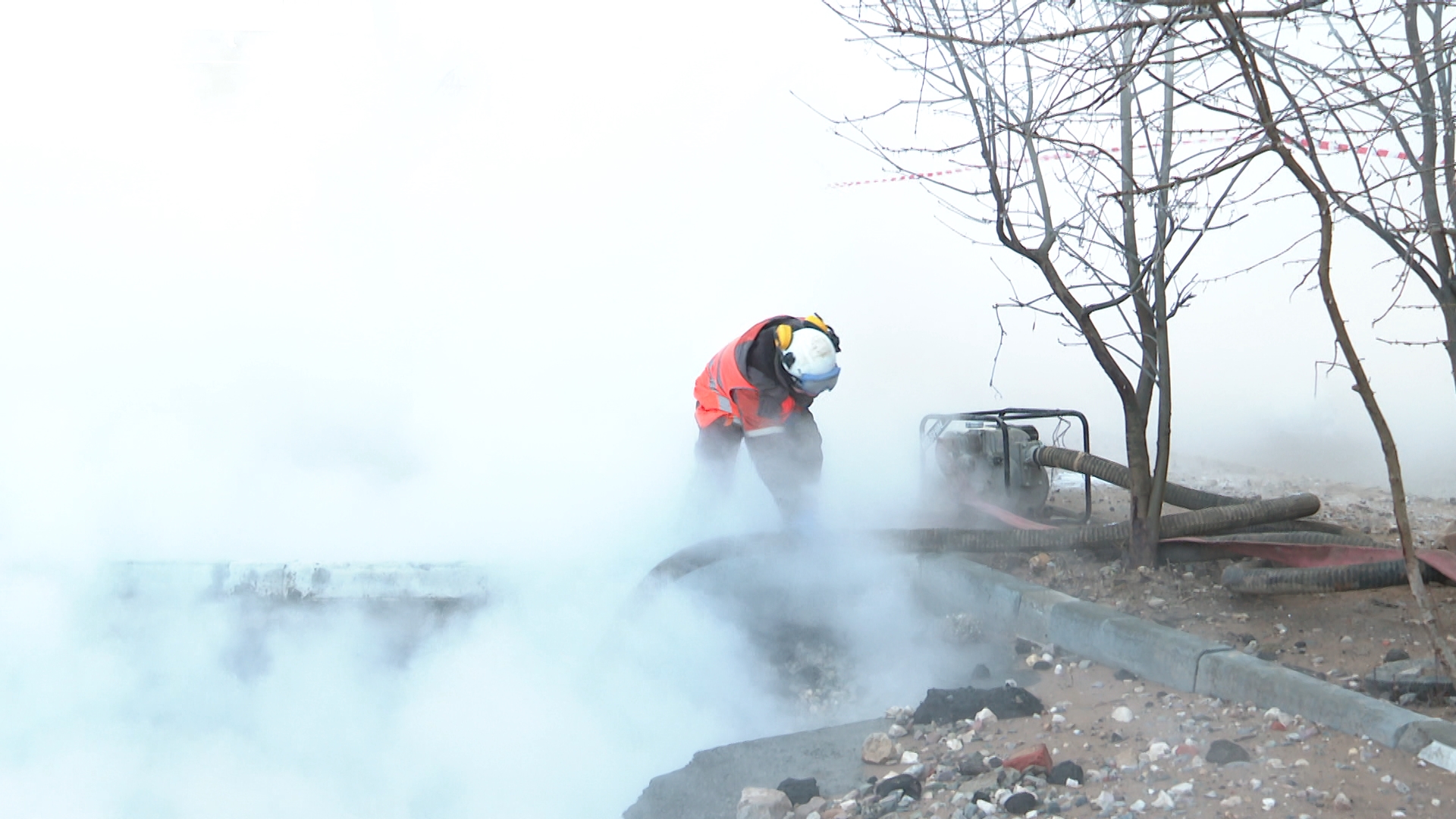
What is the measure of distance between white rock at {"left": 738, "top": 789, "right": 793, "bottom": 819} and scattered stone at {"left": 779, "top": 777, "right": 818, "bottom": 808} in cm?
2

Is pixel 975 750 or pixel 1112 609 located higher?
pixel 1112 609

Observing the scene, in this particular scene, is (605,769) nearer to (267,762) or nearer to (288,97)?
(267,762)

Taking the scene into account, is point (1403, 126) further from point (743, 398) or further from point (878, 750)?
point (743, 398)

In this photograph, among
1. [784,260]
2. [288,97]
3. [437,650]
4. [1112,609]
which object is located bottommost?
[437,650]

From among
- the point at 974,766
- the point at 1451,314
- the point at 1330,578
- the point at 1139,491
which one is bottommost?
the point at 974,766

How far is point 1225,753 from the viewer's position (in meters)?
2.95

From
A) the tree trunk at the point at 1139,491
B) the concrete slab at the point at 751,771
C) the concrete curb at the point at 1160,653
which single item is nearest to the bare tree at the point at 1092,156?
the tree trunk at the point at 1139,491

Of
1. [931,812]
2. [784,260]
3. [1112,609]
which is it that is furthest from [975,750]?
[784,260]

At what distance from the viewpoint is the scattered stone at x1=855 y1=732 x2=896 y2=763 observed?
3528 mm

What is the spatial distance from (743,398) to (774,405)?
0.15 m

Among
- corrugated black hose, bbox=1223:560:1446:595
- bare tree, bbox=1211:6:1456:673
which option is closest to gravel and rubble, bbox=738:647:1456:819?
bare tree, bbox=1211:6:1456:673

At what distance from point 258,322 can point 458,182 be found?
6.15 ft

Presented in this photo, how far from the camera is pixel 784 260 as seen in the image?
9250mm

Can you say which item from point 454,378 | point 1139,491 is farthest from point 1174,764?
point 454,378
